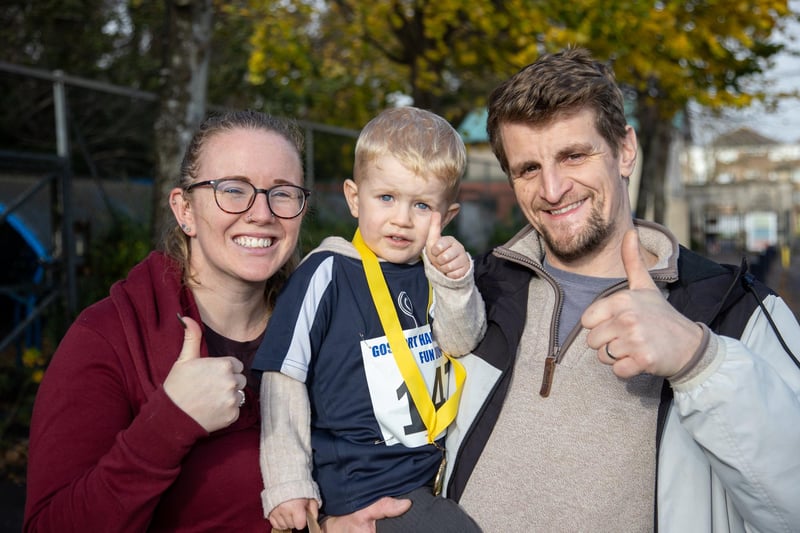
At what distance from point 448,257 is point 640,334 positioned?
2.62 feet

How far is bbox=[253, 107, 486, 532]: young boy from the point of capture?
7.85 feet

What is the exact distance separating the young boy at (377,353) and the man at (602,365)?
0.44ft

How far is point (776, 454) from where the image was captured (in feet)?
6.35

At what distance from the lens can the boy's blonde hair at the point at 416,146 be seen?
8.89ft

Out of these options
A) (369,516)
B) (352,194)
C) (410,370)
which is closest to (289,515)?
(369,516)

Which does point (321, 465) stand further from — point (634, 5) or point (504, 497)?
point (634, 5)

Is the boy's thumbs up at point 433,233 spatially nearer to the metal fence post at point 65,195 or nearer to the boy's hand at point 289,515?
the boy's hand at point 289,515

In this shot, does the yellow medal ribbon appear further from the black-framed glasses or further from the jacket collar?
the jacket collar

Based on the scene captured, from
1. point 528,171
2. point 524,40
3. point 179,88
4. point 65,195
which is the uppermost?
point 524,40

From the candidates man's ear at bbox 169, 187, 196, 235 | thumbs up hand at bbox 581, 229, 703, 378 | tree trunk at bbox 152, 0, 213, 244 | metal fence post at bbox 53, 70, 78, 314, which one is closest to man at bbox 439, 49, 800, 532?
thumbs up hand at bbox 581, 229, 703, 378

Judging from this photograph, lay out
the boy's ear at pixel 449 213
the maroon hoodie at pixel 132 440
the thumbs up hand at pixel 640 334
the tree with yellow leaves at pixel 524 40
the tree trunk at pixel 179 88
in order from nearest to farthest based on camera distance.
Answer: the thumbs up hand at pixel 640 334, the maroon hoodie at pixel 132 440, the boy's ear at pixel 449 213, the tree trunk at pixel 179 88, the tree with yellow leaves at pixel 524 40

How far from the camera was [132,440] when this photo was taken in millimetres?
2018

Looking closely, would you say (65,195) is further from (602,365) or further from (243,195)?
(602,365)

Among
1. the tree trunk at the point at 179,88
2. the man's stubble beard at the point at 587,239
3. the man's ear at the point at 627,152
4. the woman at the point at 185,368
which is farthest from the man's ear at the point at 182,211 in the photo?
the tree trunk at the point at 179,88
